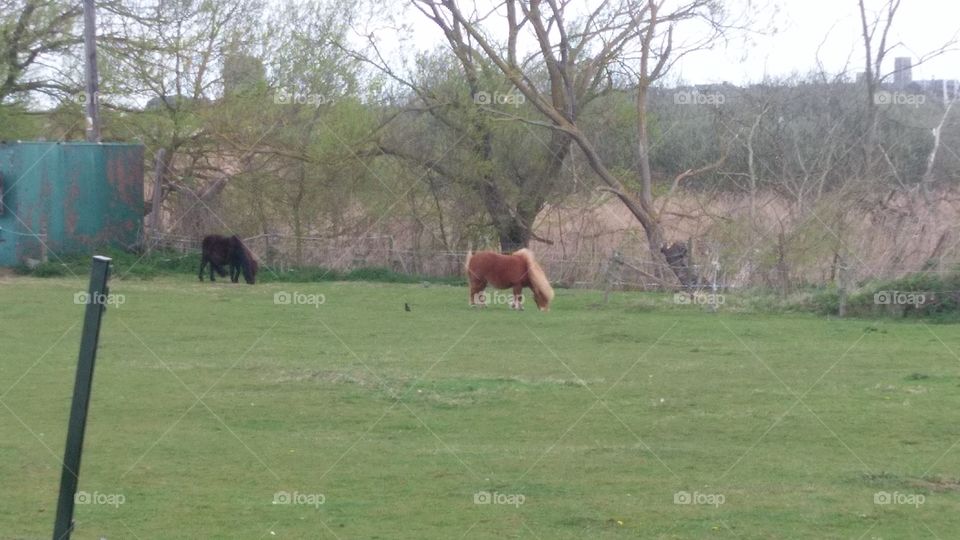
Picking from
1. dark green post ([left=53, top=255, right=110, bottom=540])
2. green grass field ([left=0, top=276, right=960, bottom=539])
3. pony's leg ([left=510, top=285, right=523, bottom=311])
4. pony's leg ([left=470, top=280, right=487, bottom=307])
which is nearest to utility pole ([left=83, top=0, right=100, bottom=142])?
green grass field ([left=0, top=276, right=960, bottom=539])

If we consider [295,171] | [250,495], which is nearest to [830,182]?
[295,171]

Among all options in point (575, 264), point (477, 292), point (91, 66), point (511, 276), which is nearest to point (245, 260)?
point (477, 292)

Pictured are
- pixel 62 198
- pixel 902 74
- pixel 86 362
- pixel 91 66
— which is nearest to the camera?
pixel 86 362

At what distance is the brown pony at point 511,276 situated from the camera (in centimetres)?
2298

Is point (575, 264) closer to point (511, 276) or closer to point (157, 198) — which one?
point (511, 276)

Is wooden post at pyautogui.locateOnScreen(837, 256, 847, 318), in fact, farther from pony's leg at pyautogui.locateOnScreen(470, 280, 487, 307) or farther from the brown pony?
pony's leg at pyautogui.locateOnScreen(470, 280, 487, 307)

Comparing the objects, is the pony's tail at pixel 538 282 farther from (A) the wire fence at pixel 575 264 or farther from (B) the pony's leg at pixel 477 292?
(A) the wire fence at pixel 575 264

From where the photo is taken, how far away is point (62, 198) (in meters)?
29.6

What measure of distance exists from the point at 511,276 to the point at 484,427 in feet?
37.6

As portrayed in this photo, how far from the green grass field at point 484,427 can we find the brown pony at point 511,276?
194 cm

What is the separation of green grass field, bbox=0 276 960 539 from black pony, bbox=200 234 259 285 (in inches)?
238

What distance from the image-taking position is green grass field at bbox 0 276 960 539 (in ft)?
28.0

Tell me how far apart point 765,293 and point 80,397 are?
19.5 m

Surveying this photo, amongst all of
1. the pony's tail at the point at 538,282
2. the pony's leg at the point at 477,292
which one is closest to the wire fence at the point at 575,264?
the pony's tail at the point at 538,282
